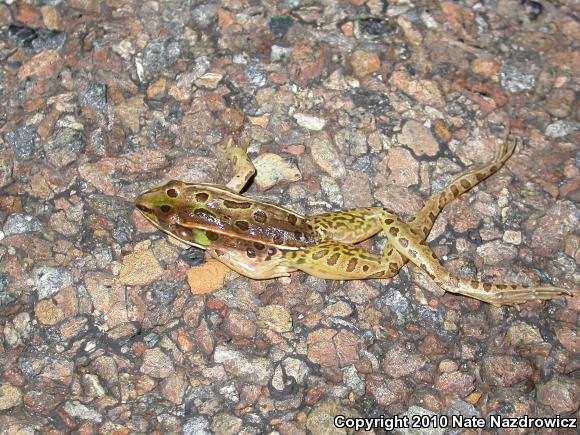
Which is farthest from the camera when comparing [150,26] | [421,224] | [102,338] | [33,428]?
[150,26]

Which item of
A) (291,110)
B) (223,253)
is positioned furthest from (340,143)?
(223,253)

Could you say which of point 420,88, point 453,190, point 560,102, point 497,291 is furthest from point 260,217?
point 560,102

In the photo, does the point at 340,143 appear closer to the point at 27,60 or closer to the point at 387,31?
the point at 387,31

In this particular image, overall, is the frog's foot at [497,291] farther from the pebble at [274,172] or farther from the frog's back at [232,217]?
the pebble at [274,172]

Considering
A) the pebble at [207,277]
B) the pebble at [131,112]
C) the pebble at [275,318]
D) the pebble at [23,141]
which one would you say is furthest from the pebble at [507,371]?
the pebble at [23,141]

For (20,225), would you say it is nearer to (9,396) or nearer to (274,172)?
(9,396)
